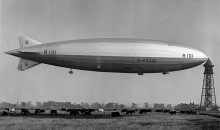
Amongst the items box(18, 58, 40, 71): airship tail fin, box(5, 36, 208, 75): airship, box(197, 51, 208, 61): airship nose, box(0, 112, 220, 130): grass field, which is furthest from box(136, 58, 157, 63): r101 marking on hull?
box(18, 58, 40, 71): airship tail fin

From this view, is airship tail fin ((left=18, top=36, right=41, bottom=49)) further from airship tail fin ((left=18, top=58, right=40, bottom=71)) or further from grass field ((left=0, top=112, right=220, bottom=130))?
grass field ((left=0, top=112, right=220, bottom=130))

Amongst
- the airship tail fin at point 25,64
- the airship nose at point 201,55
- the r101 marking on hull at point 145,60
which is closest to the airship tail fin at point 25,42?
the airship tail fin at point 25,64

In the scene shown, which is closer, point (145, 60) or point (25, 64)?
point (25, 64)

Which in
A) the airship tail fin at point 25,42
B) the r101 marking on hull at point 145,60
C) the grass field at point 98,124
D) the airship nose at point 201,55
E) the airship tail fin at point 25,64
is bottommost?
the grass field at point 98,124

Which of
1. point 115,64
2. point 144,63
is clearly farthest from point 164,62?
point 115,64

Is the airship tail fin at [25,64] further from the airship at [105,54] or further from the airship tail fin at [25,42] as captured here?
the airship tail fin at [25,42]

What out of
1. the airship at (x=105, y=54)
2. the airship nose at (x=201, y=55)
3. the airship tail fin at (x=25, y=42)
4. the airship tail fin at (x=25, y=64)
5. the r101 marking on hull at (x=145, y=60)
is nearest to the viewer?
the airship at (x=105, y=54)

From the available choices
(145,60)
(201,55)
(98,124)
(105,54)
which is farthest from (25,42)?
(201,55)

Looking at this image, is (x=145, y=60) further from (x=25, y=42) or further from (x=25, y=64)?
(x=25, y=42)

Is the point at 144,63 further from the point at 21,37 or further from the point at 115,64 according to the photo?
the point at 21,37
